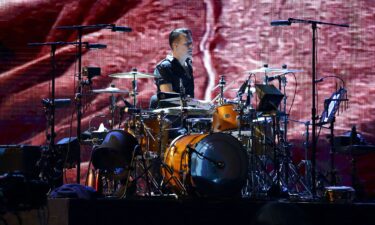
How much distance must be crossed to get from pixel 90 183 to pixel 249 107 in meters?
1.96

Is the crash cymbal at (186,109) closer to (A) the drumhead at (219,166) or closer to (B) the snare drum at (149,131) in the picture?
(B) the snare drum at (149,131)

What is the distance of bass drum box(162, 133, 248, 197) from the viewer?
661cm

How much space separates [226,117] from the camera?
7465 millimetres

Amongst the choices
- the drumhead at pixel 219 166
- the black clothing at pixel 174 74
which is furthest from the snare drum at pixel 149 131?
the drumhead at pixel 219 166

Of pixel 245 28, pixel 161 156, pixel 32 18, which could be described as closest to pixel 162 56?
pixel 245 28

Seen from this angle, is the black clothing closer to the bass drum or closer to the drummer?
the drummer

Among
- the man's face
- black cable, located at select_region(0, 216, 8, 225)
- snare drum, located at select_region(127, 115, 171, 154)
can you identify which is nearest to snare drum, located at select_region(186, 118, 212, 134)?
snare drum, located at select_region(127, 115, 171, 154)

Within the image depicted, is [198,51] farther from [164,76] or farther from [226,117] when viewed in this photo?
[226,117]

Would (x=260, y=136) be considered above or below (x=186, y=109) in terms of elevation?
below

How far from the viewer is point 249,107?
757cm

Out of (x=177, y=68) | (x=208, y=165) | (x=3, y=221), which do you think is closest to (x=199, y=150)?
(x=208, y=165)

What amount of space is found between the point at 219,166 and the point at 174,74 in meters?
1.57

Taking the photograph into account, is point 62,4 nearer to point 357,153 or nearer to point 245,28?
point 245,28

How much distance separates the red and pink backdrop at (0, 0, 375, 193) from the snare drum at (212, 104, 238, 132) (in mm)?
1911
